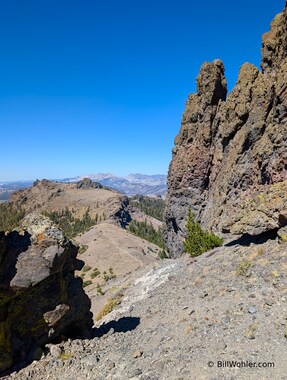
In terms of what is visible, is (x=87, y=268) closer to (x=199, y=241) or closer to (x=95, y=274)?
(x=95, y=274)

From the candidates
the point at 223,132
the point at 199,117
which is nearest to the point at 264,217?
the point at 223,132

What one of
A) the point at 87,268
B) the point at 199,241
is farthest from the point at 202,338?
the point at 87,268

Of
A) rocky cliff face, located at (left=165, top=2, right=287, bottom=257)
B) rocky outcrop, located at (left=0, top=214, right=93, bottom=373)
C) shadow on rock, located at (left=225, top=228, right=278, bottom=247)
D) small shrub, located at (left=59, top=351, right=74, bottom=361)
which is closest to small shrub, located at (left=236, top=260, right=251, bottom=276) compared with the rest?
shadow on rock, located at (left=225, top=228, right=278, bottom=247)

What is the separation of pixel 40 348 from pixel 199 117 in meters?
53.9

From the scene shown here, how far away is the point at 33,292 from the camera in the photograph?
58.7 feet

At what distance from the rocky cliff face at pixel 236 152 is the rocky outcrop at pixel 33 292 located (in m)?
17.6

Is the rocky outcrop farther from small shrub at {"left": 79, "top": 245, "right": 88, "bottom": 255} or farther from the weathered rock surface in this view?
small shrub at {"left": 79, "top": 245, "right": 88, "bottom": 255}

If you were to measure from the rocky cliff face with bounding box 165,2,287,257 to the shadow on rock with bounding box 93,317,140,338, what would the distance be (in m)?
13.0

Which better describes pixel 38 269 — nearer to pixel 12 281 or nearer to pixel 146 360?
pixel 12 281

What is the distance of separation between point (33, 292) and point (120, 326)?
8746 mm

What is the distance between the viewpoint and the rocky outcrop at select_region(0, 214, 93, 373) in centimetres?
1685

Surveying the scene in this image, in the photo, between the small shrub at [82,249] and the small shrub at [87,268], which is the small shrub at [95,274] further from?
the small shrub at [82,249]

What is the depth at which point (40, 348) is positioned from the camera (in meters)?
17.5

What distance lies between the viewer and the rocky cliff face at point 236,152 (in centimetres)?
→ 3033
